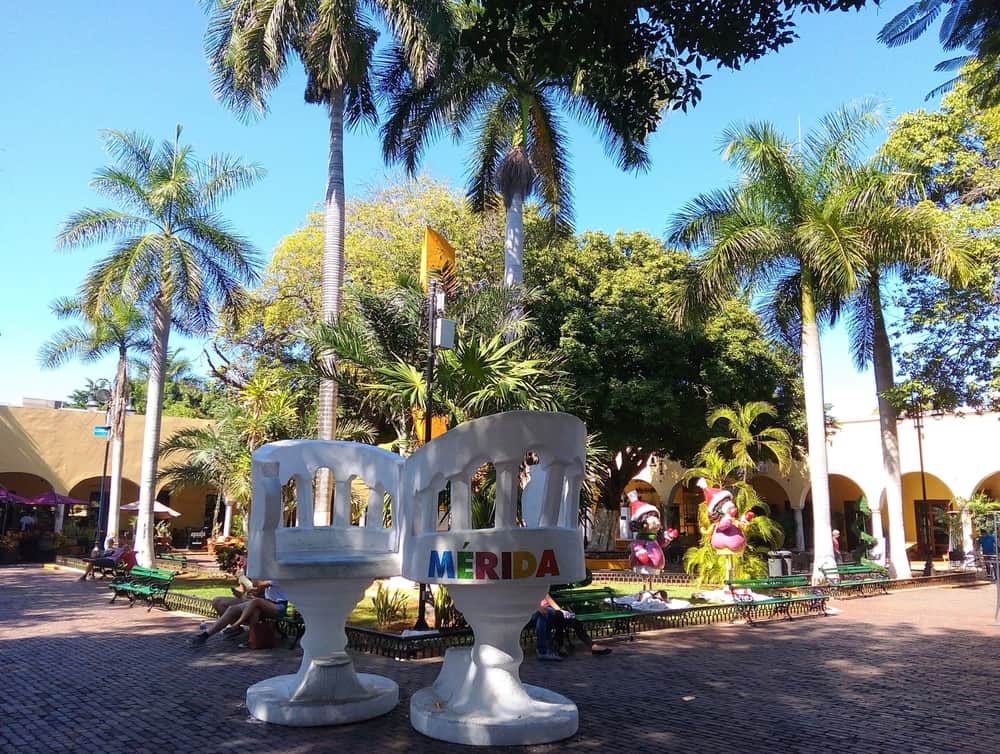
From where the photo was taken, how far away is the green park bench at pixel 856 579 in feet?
56.7

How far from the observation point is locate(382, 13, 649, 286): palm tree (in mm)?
19219

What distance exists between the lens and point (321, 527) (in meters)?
8.66

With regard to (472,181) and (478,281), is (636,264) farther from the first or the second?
(472,181)

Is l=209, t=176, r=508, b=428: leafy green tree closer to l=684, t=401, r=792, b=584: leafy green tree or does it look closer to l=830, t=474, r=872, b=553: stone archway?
l=684, t=401, r=792, b=584: leafy green tree

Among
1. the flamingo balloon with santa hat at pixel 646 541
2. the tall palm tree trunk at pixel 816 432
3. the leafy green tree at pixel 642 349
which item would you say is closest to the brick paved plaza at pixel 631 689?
the flamingo balloon with santa hat at pixel 646 541

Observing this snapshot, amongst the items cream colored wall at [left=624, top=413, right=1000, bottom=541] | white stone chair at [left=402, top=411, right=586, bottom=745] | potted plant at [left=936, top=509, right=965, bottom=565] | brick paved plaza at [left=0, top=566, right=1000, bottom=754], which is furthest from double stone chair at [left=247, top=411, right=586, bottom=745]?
cream colored wall at [left=624, top=413, right=1000, bottom=541]

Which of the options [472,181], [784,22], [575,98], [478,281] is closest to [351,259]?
[478,281]

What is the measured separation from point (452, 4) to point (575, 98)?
3.98 metres

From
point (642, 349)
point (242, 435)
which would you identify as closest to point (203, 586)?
point (242, 435)

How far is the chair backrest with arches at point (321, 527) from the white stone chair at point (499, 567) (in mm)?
971

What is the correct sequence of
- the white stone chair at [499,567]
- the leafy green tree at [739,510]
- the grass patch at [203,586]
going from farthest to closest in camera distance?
the leafy green tree at [739,510] < the grass patch at [203,586] < the white stone chair at [499,567]

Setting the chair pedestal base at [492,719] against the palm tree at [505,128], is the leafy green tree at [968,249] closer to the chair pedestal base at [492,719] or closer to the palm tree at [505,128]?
the palm tree at [505,128]

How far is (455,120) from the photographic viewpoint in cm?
2041

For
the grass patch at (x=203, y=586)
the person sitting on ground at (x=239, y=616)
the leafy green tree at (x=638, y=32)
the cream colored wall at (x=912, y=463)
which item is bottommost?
the grass patch at (x=203, y=586)
